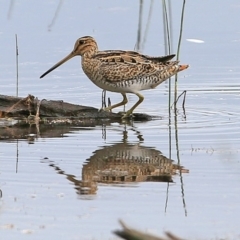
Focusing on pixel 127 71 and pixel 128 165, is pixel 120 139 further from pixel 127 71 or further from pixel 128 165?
pixel 127 71

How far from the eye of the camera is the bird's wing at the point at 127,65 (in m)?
11.7

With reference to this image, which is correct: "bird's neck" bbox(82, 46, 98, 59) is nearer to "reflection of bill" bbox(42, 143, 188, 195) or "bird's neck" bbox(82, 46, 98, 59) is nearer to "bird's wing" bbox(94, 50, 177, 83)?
"bird's wing" bbox(94, 50, 177, 83)

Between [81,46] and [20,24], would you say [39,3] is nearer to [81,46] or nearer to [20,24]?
[20,24]

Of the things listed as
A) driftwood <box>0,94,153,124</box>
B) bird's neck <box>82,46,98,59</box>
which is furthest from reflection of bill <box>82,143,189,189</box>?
bird's neck <box>82,46,98,59</box>

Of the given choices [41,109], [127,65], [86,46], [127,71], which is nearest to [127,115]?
[127,71]

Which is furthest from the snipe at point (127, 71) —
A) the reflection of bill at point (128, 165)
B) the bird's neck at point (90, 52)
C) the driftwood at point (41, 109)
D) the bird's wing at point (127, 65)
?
the reflection of bill at point (128, 165)

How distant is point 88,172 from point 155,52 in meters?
7.08

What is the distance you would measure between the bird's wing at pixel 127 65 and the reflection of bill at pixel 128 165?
6.25 feet

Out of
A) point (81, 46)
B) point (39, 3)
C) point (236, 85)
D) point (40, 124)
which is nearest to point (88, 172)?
point (40, 124)

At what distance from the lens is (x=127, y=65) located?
38.8ft

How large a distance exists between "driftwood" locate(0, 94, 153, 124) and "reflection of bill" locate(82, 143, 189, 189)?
1481 millimetres

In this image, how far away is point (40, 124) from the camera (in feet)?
36.6

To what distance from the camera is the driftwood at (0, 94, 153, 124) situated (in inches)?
440

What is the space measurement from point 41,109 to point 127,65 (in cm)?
137
